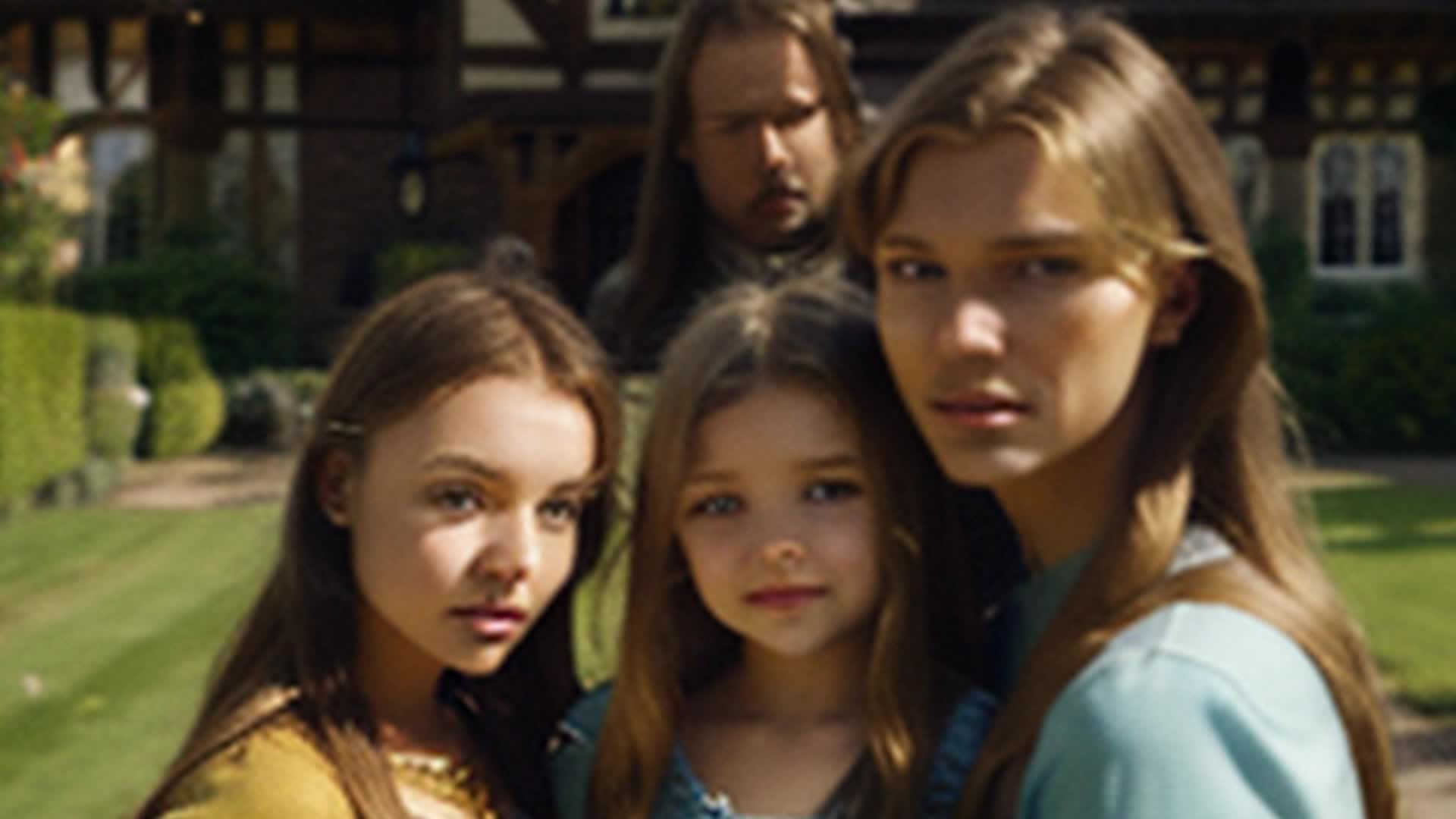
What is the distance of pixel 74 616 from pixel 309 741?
7256 millimetres

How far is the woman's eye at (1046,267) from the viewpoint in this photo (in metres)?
1.96

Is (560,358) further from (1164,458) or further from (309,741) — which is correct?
(1164,458)

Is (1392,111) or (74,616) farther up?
(1392,111)

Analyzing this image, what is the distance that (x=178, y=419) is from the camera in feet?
57.3

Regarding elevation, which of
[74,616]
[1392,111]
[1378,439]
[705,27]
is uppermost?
[705,27]

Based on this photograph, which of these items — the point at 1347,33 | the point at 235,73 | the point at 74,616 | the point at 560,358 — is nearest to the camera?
the point at 560,358

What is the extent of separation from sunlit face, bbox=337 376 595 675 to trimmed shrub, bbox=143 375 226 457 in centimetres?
1560

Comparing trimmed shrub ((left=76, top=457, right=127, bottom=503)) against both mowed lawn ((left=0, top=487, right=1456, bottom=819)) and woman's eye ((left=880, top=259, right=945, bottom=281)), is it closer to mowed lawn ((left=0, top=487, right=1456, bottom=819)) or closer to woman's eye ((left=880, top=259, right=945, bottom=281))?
mowed lawn ((left=0, top=487, right=1456, bottom=819))

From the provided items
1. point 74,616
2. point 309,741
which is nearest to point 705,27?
point 309,741

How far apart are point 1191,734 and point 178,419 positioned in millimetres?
16554

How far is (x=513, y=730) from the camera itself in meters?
2.63

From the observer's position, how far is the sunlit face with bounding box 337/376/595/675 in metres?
2.35

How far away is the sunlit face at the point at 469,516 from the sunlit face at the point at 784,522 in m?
0.18

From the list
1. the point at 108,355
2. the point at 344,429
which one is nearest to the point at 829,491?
the point at 344,429
